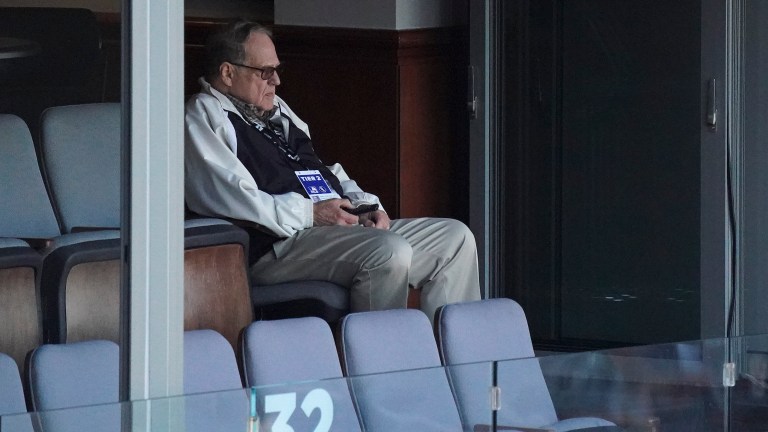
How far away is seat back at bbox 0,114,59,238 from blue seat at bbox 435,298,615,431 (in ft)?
4.19

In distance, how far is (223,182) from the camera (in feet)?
14.8

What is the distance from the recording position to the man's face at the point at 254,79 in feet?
15.9

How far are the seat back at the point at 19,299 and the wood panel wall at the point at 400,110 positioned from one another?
2756 mm

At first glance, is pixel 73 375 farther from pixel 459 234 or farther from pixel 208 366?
pixel 459 234

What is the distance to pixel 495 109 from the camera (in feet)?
19.7

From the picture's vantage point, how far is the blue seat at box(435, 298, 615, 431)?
278 centimetres

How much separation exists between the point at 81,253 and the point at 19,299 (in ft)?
0.64

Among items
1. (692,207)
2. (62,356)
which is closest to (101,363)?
(62,356)

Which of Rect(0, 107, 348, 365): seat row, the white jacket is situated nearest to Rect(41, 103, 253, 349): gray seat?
Rect(0, 107, 348, 365): seat row

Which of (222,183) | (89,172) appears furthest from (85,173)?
(222,183)

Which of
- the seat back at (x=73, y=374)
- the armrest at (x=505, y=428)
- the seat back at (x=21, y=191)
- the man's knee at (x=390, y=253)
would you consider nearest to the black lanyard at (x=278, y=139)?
the man's knee at (x=390, y=253)

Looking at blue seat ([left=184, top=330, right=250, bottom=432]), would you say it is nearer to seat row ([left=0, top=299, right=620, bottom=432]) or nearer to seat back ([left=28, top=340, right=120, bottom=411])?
seat row ([left=0, top=299, right=620, bottom=432])

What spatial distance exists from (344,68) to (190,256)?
2.49 metres

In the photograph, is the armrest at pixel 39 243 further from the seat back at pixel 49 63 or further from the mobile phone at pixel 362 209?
the mobile phone at pixel 362 209
